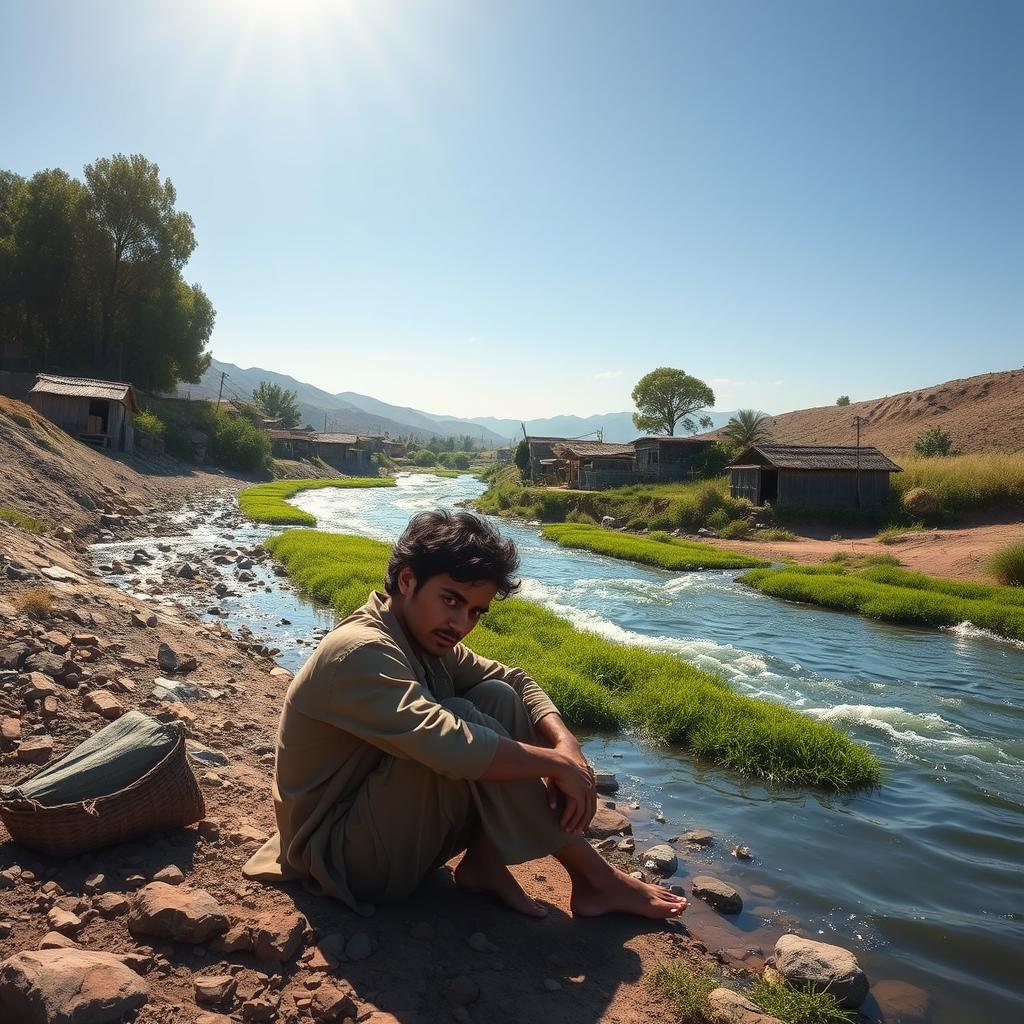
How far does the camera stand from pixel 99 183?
154ft

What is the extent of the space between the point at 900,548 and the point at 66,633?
84.4ft

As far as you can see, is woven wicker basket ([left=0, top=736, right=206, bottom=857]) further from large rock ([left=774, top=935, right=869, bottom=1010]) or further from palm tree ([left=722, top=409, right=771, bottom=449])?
palm tree ([left=722, top=409, right=771, bottom=449])

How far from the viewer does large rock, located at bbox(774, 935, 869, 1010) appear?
3.79 meters

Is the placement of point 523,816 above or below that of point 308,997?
above

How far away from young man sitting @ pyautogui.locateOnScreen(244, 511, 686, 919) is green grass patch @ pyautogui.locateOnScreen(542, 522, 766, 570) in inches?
801

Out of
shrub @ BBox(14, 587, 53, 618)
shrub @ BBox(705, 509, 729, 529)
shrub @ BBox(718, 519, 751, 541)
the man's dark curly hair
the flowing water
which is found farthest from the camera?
shrub @ BBox(705, 509, 729, 529)

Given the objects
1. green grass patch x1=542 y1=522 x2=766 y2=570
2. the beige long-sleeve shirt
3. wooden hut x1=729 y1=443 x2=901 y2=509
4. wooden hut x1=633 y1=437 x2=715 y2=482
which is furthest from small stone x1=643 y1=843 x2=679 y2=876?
wooden hut x1=633 y1=437 x2=715 y2=482

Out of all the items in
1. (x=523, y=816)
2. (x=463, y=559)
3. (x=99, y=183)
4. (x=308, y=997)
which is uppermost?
(x=99, y=183)

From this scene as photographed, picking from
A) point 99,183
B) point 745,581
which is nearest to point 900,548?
point 745,581

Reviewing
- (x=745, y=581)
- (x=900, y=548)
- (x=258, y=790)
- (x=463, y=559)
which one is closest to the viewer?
(x=463, y=559)

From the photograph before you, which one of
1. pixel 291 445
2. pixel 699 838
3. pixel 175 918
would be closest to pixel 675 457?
pixel 291 445

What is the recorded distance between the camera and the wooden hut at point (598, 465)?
4722cm

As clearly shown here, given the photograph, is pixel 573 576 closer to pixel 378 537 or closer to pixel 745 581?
pixel 745 581

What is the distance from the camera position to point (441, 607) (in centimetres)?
327
